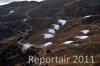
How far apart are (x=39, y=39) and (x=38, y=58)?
6701 cm


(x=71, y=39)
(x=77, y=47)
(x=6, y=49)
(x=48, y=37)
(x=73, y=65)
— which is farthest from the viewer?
(x=48, y=37)

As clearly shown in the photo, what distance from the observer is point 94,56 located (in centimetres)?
11400

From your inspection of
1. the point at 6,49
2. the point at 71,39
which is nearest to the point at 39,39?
the point at 71,39

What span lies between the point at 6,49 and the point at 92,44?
42735 millimetres

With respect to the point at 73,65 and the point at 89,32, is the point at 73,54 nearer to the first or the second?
the point at 73,65

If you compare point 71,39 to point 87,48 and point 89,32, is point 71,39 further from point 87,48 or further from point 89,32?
point 87,48

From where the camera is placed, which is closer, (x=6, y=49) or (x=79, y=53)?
(x=79, y=53)

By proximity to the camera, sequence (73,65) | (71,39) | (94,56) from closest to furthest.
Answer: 1. (73,65)
2. (94,56)
3. (71,39)

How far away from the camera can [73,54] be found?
124000 mm

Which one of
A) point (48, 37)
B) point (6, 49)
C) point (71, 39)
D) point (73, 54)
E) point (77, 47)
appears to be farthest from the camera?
point (48, 37)

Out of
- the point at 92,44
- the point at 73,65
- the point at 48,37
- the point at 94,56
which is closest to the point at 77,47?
the point at 92,44

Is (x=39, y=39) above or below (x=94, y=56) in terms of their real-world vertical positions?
below

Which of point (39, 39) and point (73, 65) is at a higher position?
point (73, 65)

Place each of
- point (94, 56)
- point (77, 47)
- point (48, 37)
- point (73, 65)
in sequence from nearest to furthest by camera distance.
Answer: point (73, 65), point (94, 56), point (77, 47), point (48, 37)
